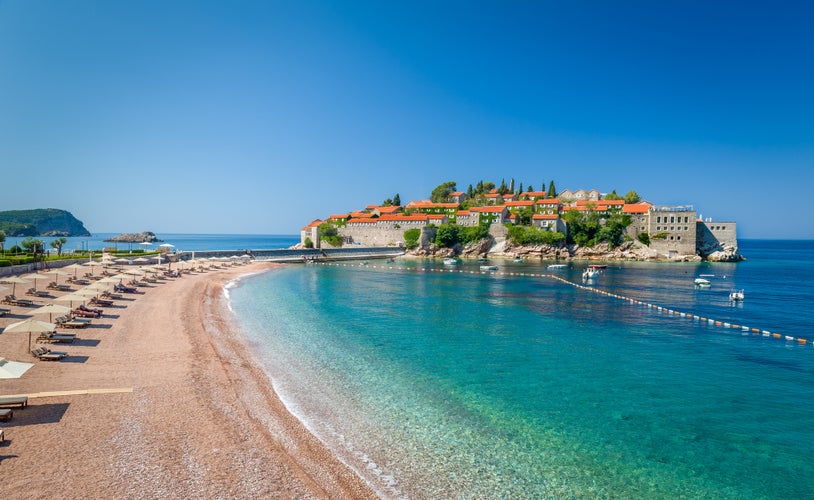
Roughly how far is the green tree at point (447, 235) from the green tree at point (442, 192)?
34.2 m

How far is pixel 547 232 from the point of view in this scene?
8556 cm

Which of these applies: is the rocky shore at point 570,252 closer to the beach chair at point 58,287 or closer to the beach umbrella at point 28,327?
the beach chair at point 58,287

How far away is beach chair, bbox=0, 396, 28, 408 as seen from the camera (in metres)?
9.84

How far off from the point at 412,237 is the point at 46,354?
79401 mm

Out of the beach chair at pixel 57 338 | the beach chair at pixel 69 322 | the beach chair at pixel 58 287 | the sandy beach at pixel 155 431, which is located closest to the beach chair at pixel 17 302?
the beach chair at pixel 69 322

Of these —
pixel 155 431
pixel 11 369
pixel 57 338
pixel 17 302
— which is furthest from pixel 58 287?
pixel 155 431

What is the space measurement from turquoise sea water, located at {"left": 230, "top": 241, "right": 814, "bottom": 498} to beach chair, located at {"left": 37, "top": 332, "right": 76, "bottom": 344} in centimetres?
707

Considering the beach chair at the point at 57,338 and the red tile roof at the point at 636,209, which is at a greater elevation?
the red tile roof at the point at 636,209

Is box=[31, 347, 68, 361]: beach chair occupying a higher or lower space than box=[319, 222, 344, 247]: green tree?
lower

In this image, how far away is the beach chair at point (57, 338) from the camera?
15.9 metres

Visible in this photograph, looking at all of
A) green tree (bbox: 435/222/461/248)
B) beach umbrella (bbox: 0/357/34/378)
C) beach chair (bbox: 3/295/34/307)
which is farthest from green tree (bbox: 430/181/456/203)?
beach umbrella (bbox: 0/357/34/378)

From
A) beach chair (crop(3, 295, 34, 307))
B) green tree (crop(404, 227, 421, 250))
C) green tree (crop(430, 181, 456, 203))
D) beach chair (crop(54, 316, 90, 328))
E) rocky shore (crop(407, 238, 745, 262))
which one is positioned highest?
green tree (crop(430, 181, 456, 203))

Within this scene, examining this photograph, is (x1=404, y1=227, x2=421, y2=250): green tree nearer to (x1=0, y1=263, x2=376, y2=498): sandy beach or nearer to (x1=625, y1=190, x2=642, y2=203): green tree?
(x1=625, y1=190, x2=642, y2=203): green tree

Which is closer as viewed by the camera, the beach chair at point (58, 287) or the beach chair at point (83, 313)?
the beach chair at point (83, 313)
